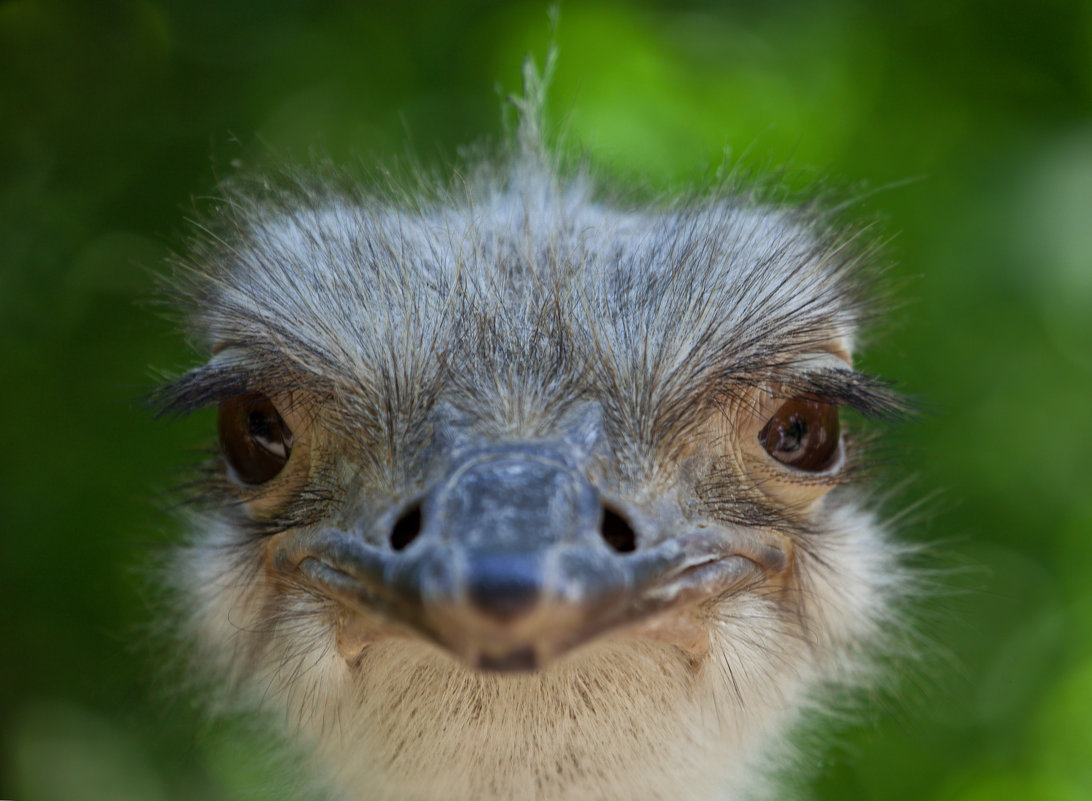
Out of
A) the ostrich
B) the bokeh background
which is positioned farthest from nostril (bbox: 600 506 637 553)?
the bokeh background

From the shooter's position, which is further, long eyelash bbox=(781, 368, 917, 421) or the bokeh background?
the bokeh background

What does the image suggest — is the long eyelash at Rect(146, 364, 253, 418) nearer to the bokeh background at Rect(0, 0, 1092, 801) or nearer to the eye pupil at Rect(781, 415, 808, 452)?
Answer: the eye pupil at Rect(781, 415, 808, 452)

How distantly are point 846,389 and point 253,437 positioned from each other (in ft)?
2.81

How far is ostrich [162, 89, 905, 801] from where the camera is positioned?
1210 millimetres

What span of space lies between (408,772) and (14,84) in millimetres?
2297

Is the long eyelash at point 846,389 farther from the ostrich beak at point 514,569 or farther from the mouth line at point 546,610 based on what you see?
the ostrich beak at point 514,569

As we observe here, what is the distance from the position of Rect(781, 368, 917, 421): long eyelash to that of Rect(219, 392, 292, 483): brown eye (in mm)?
725

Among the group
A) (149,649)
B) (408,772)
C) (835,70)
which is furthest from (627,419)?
(835,70)

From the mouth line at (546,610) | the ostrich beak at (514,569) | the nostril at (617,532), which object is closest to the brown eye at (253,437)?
the mouth line at (546,610)

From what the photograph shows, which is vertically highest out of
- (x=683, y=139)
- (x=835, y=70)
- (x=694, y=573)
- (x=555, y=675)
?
(x=835, y=70)

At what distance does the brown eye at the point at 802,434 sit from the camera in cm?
157

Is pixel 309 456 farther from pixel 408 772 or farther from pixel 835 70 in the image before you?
pixel 835 70

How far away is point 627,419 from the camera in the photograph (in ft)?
4.46

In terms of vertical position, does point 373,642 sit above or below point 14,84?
below
